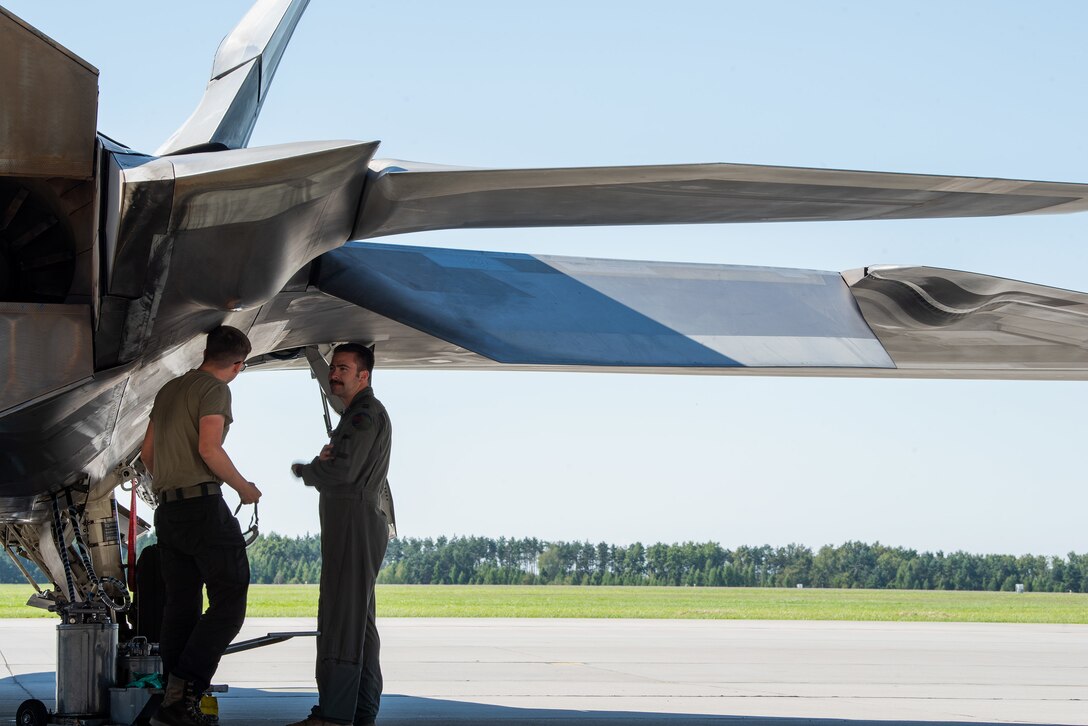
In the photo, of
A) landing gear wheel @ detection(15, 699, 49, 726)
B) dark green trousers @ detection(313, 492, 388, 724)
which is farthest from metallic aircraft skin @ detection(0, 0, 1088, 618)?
landing gear wheel @ detection(15, 699, 49, 726)

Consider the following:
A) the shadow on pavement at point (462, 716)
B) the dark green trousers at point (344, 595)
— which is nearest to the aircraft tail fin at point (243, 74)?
the dark green trousers at point (344, 595)

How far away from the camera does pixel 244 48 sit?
530 cm

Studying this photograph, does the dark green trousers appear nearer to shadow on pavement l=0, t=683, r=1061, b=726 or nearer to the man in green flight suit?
the man in green flight suit

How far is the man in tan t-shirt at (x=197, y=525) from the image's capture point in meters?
4.54

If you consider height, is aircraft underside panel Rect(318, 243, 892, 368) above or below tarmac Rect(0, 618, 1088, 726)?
above

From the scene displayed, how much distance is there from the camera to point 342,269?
4.60 m

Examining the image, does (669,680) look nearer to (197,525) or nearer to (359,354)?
(359,354)

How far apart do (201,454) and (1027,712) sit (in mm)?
6060

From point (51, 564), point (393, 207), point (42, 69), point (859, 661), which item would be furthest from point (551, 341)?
point (859, 661)

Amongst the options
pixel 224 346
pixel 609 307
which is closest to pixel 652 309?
pixel 609 307

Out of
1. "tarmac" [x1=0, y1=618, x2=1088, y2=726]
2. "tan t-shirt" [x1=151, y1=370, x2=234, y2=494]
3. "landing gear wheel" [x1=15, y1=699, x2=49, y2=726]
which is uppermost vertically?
"tan t-shirt" [x1=151, y1=370, x2=234, y2=494]

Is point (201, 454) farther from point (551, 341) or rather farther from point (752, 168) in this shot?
point (752, 168)

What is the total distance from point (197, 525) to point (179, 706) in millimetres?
717

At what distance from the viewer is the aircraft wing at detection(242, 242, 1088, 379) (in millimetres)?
4195
